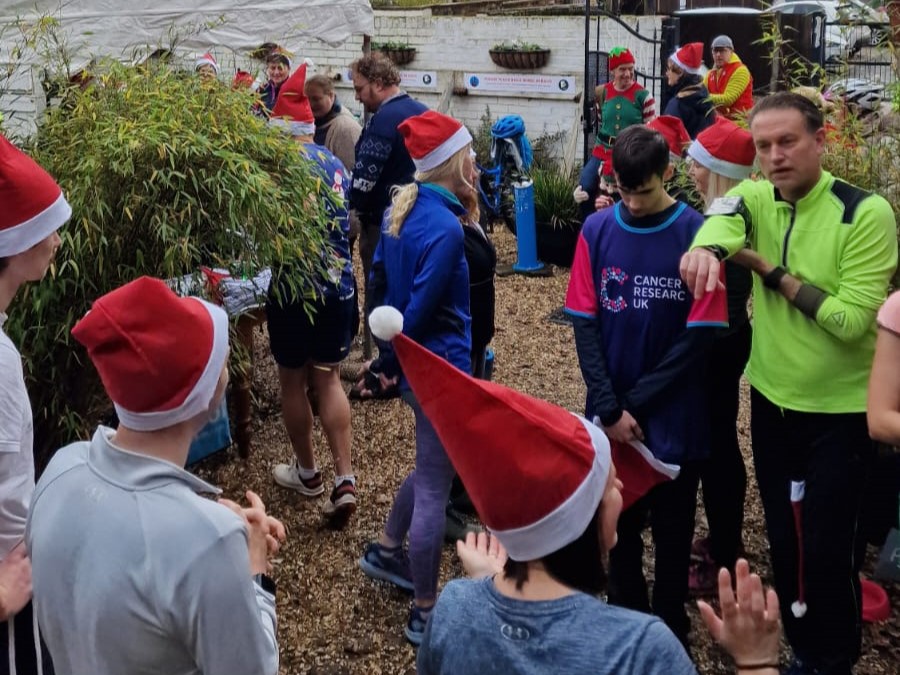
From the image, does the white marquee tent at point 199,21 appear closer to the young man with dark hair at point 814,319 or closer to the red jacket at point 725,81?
the red jacket at point 725,81

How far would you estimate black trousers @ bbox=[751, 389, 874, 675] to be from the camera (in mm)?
2936

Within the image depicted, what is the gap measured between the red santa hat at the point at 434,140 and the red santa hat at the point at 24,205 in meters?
1.41

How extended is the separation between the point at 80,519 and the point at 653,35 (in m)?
11.3

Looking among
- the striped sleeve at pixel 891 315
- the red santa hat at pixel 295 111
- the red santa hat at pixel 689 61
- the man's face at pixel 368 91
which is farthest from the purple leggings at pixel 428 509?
the red santa hat at pixel 689 61

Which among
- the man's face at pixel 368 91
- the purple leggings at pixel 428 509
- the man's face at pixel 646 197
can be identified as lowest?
the purple leggings at pixel 428 509

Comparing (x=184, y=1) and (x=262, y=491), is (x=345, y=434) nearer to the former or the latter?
(x=262, y=491)

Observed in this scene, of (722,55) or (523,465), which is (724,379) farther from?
(722,55)

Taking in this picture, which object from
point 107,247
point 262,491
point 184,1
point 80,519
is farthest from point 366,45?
point 80,519

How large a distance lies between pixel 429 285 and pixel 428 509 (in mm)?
791

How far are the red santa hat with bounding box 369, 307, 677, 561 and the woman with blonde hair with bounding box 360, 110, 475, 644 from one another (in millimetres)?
1760

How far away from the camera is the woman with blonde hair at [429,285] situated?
3.49 m

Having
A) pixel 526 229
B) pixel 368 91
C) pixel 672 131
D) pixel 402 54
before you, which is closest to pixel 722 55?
pixel 526 229

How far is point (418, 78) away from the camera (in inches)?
512

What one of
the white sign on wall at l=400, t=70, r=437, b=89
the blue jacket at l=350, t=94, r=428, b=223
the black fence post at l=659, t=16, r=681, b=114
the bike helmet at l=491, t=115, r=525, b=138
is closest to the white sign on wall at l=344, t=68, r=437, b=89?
the white sign on wall at l=400, t=70, r=437, b=89
